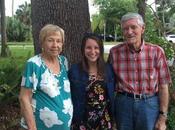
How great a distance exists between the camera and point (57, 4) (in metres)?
6.89

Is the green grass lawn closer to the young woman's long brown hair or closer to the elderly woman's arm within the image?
the young woman's long brown hair

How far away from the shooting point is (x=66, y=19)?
693 cm

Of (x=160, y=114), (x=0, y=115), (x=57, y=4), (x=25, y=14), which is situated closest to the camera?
(x=160, y=114)

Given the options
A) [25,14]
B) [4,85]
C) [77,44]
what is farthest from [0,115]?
[25,14]

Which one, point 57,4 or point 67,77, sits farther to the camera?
point 57,4

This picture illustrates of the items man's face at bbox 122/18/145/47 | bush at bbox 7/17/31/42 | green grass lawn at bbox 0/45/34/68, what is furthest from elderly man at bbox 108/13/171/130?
bush at bbox 7/17/31/42

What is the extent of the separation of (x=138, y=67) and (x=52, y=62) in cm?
92

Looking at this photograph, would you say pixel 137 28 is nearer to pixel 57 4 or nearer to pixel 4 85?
pixel 57 4

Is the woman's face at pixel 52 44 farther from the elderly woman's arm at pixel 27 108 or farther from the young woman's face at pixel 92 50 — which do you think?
the elderly woman's arm at pixel 27 108

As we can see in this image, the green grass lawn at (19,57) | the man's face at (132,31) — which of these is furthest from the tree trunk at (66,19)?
the green grass lawn at (19,57)

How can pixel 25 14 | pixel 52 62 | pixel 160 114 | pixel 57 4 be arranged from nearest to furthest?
pixel 52 62
pixel 160 114
pixel 57 4
pixel 25 14

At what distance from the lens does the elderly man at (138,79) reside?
16.7 ft

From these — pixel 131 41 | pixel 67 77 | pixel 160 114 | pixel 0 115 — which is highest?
pixel 131 41

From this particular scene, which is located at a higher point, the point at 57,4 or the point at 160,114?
the point at 57,4
